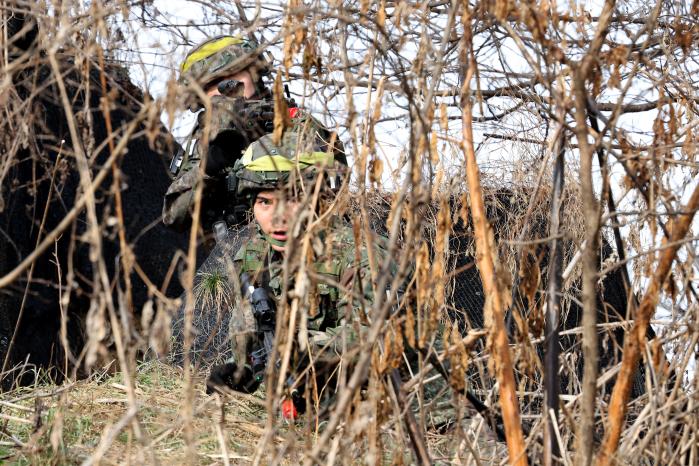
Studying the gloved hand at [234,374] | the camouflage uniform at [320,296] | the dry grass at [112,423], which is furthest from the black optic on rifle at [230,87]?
the dry grass at [112,423]

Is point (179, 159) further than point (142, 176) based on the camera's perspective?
No

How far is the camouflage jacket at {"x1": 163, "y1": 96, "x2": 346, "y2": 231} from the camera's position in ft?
11.9

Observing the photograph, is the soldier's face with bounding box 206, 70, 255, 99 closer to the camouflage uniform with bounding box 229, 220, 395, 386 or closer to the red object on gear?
the camouflage uniform with bounding box 229, 220, 395, 386

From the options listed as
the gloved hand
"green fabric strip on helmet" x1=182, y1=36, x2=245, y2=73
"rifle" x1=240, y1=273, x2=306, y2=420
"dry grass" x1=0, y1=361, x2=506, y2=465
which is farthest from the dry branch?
"green fabric strip on helmet" x1=182, y1=36, x2=245, y2=73

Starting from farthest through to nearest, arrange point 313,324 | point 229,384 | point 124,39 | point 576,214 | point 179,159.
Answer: point 576,214 → point 179,159 → point 229,384 → point 313,324 → point 124,39

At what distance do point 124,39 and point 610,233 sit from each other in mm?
4158

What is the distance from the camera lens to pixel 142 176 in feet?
21.6

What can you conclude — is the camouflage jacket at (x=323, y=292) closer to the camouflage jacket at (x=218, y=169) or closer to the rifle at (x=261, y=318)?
the rifle at (x=261, y=318)

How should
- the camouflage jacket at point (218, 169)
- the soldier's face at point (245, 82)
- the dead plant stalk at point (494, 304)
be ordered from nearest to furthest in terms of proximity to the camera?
the dead plant stalk at point (494, 304) → the camouflage jacket at point (218, 169) → the soldier's face at point (245, 82)

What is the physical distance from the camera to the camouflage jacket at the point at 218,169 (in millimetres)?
3635

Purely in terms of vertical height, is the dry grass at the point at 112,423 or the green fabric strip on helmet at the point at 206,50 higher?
the green fabric strip on helmet at the point at 206,50

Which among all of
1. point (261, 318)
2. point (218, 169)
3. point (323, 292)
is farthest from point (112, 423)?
point (218, 169)

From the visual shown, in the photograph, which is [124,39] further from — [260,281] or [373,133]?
[260,281]

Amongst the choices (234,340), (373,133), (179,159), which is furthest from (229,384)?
(373,133)
